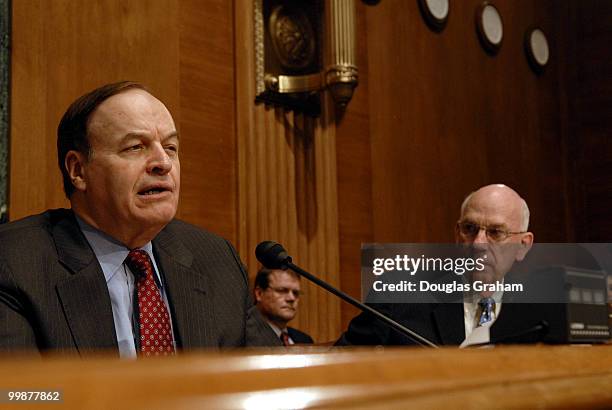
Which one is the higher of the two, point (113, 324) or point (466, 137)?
point (466, 137)

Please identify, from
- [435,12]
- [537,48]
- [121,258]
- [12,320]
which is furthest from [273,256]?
[537,48]

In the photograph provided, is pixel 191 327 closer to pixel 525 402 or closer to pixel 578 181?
pixel 525 402

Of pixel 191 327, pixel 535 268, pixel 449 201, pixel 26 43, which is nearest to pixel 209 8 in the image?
pixel 26 43

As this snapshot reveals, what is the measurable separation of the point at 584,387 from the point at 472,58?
588 cm

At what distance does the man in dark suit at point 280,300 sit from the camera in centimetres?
493

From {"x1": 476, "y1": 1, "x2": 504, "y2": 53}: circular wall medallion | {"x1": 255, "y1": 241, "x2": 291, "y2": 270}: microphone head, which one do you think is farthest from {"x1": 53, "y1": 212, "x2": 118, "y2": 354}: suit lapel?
{"x1": 476, "y1": 1, "x2": 504, "y2": 53}: circular wall medallion

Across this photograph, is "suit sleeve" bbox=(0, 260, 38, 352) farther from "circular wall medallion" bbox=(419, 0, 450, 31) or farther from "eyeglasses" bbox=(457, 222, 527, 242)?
"circular wall medallion" bbox=(419, 0, 450, 31)

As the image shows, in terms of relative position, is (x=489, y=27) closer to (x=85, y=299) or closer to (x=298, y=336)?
(x=298, y=336)

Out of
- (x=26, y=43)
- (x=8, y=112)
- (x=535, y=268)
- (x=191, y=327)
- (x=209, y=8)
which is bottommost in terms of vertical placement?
(x=191, y=327)

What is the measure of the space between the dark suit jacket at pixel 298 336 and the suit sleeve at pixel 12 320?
309 centimetres

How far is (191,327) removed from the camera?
6.89 feet

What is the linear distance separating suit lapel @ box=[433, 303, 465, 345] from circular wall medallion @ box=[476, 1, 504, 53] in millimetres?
4774

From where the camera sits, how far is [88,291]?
1.98 metres

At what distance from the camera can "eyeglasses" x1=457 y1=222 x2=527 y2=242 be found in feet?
10.8
